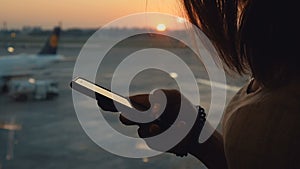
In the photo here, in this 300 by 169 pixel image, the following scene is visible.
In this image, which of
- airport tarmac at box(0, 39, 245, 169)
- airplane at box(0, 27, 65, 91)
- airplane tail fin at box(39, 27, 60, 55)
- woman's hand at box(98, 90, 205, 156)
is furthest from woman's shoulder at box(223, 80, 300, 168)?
airplane at box(0, 27, 65, 91)

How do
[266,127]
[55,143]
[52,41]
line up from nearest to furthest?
1. [266,127]
2. [55,143]
3. [52,41]

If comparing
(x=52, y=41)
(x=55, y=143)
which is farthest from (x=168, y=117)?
(x=52, y=41)

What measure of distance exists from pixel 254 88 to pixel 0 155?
1774mm

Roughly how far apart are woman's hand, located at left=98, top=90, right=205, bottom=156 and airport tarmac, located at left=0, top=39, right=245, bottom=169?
594mm

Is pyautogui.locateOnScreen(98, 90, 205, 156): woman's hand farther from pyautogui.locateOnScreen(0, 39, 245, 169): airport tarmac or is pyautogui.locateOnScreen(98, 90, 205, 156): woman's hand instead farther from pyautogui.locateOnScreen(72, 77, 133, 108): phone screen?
pyautogui.locateOnScreen(0, 39, 245, 169): airport tarmac

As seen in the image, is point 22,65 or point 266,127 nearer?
point 266,127

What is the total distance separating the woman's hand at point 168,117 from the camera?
0.49 metres

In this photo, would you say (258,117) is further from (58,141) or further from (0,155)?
(58,141)

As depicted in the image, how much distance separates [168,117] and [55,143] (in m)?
2.08

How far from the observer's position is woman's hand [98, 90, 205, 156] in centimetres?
49

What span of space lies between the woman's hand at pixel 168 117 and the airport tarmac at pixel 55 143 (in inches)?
23.4

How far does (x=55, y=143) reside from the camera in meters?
2.48

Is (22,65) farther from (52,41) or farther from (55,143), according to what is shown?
(55,143)

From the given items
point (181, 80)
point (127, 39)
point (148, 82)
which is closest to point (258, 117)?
point (127, 39)
